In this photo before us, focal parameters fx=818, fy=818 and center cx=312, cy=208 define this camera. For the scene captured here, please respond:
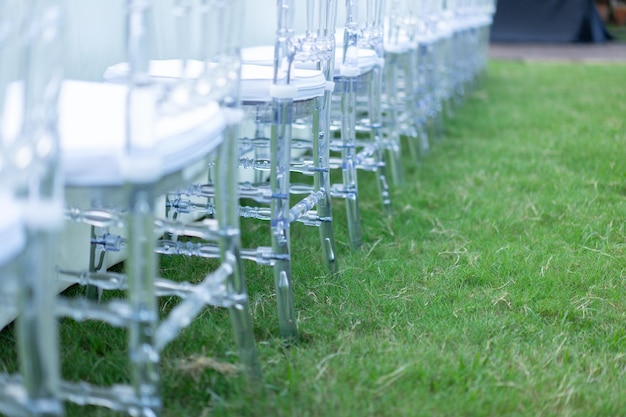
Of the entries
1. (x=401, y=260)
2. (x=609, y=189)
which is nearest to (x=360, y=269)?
(x=401, y=260)

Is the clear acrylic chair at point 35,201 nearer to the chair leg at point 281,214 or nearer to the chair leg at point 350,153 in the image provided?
the chair leg at point 281,214

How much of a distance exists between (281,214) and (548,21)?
31.6 feet

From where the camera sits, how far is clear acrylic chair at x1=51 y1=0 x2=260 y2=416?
1.16 m

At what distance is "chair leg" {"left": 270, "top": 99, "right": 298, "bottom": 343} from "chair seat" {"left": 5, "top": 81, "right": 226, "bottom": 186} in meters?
0.38

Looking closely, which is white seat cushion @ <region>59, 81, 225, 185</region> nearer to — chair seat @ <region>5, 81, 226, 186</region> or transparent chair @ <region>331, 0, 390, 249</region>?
chair seat @ <region>5, 81, 226, 186</region>

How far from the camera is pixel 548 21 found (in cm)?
1061

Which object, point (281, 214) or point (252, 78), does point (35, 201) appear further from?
point (252, 78)

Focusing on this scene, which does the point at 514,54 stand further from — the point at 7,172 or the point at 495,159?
the point at 7,172

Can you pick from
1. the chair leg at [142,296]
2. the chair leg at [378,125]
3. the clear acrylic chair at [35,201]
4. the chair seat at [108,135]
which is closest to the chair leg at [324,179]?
the chair leg at [378,125]

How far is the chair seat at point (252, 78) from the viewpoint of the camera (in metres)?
1.86

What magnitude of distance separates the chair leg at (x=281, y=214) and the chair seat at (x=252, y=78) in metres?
0.08

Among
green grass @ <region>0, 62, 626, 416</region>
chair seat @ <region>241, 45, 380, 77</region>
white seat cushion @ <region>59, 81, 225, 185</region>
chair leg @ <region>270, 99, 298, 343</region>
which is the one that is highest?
chair seat @ <region>241, 45, 380, 77</region>

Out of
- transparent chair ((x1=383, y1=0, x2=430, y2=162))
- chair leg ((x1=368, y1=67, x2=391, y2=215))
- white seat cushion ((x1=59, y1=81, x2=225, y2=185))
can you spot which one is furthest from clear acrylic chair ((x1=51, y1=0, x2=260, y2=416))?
transparent chair ((x1=383, y1=0, x2=430, y2=162))

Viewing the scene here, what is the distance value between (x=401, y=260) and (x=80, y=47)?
1071 millimetres
